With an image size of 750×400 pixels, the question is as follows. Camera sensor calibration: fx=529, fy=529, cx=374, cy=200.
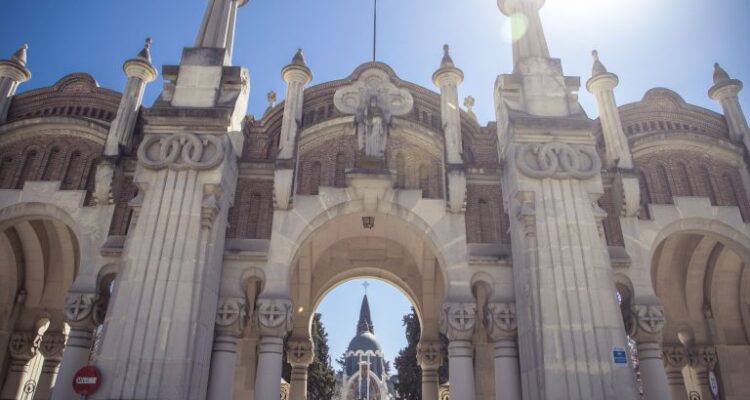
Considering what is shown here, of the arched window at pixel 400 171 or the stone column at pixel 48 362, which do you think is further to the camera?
the stone column at pixel 48 362

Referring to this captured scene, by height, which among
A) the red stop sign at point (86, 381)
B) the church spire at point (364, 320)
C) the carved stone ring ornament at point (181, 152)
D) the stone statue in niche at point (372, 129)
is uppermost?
the church spire at point (364, 320)

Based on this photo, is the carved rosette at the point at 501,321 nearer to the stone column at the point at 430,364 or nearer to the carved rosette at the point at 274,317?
the carved rosette at the point at 274,317

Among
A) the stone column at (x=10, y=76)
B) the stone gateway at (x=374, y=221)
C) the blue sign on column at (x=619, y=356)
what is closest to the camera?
the blue sign on column at (x=619, y=356)

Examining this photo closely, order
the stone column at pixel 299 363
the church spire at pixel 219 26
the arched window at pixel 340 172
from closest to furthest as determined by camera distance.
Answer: the arched window at pixel 340 172, the church spire at pixel 219 26, the stone column at pixel 299 363

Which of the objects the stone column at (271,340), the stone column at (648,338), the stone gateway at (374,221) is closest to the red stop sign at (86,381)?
the stone gateway at (374,221)

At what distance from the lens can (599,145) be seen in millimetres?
18234

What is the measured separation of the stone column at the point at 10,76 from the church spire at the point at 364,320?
4082 inches

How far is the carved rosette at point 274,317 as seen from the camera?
14.1 meters

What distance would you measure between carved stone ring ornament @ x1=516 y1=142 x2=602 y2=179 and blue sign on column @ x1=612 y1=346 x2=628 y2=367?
4.62 m

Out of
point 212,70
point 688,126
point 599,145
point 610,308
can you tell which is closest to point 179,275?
point 212,70

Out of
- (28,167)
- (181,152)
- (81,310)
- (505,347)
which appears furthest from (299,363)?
(28,167)

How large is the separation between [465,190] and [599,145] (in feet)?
18.7

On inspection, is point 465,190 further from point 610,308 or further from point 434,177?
point 610,308

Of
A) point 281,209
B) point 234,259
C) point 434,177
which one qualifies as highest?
point 434,177
